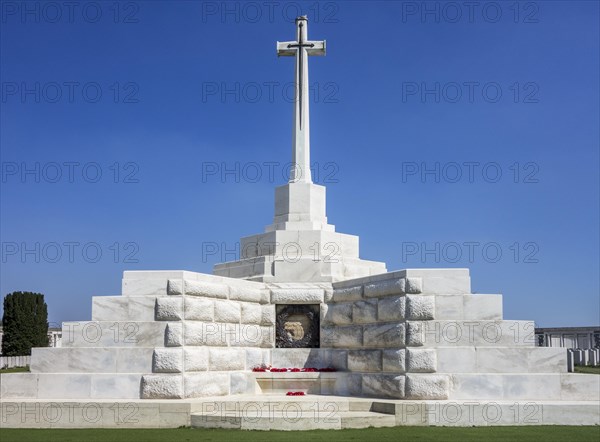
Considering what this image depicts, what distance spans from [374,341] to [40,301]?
26.1m

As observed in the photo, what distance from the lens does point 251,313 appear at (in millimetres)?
17641

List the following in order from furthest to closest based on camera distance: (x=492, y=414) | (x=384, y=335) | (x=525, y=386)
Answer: (x=384, y=335), (x=525, y=386), (x=492, y=414)

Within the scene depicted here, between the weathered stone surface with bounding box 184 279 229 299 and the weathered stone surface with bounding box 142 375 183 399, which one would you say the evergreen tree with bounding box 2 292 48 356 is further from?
the weathered stone surface with bounding box 142 375 183 399

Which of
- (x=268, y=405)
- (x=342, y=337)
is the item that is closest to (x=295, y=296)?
(x=342, y=337)

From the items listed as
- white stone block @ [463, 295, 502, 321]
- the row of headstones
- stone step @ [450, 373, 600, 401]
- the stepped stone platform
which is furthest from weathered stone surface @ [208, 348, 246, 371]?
the row of headstones

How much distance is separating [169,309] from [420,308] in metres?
5.49

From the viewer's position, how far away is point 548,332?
32656 mm

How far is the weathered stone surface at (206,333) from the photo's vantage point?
15422 mm

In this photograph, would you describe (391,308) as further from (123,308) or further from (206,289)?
(123,308)

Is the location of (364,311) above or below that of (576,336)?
above

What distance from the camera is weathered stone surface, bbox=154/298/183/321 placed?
1535 cm

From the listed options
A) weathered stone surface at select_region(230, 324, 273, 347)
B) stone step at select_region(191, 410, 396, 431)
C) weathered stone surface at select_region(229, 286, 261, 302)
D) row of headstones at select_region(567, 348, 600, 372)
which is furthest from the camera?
row of headstones at select_region(567, 348, 600, 372)

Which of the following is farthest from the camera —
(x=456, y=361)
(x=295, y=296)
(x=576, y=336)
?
(x=576, y=336)

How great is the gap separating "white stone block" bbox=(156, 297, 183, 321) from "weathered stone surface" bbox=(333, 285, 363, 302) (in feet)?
13.9
